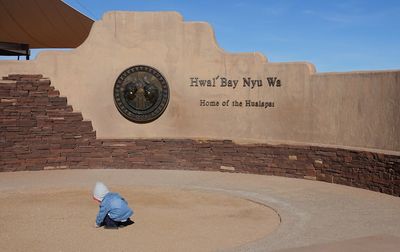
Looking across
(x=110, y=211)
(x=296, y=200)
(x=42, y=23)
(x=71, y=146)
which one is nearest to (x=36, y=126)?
(x=71, y=146)

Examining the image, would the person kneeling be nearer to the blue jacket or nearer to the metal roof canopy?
the blue jacket

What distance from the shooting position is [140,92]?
1587 cm

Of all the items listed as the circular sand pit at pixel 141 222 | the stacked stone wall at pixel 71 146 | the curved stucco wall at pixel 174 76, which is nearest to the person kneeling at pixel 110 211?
the circular sand pit at pixel 141 222

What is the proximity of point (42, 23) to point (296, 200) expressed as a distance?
832 inches

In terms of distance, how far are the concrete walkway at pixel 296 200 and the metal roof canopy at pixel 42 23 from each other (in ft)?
34.4

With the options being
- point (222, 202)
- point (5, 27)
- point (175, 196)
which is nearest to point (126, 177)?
point (175, 196)

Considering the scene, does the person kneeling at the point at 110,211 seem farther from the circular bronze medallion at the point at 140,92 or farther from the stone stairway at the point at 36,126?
the circular bronze medallion at the point at 140,92

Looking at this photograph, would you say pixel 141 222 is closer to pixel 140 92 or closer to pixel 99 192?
pixel 99 192

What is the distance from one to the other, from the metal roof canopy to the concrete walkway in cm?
1049

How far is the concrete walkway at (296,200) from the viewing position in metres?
7.43

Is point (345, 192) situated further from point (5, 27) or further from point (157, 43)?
point (5, 27)

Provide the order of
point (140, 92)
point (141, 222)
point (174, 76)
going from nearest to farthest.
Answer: point (141, 222) < point (140, 92) < point (174, 76)

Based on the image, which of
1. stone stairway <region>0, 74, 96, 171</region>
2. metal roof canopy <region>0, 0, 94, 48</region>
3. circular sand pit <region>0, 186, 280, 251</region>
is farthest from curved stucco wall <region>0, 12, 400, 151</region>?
metal roof canopy <region>0, 0, 94, 48</region>

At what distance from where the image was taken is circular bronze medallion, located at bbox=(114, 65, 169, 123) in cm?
1591
